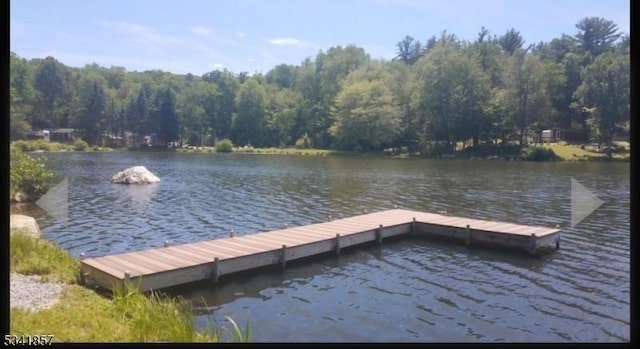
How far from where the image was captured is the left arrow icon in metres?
24.7

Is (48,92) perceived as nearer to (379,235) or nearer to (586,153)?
(586,153)

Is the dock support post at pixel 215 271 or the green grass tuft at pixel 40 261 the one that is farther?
the dock support post at pixel 215 271

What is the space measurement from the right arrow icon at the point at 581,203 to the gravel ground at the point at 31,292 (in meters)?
21.2

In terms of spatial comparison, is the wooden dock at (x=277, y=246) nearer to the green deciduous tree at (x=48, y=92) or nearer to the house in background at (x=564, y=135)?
the house in background at (x=564, y=135)

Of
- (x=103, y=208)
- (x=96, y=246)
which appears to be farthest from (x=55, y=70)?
(x=96, y=246)

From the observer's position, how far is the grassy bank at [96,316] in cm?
822

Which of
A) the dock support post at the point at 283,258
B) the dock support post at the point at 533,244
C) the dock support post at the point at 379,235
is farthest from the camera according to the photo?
the dock support post at the point at 379,235

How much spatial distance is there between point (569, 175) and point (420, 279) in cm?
3929

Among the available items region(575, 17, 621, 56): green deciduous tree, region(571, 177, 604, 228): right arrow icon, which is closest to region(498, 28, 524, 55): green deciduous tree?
region(575, 17, 621, 56): green deciduous tree

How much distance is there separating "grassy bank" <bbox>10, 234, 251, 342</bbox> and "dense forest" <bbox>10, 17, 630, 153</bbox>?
54089mm

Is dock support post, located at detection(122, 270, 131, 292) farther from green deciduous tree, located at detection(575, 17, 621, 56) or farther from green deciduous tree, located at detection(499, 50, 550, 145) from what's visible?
green deciduous tree, located at detection(575, 17, 621, 56)

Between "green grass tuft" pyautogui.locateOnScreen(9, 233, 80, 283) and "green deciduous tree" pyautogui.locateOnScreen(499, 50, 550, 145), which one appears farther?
"green deciduous tree" pyautogui.locateOnScreen(499, 50, 550, 145)

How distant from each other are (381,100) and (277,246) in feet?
234

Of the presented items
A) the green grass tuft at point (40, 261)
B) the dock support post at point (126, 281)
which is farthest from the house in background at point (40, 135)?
A: the dock support post at point (126, 281)
